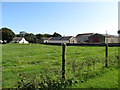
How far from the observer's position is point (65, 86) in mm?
5465

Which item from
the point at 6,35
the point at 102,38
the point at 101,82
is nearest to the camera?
the point at 101,82

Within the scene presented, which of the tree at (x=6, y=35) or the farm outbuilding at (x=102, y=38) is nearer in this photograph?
the farm outbuilding at (x=102, y=38)

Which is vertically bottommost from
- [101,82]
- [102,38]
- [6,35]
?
[101,82]

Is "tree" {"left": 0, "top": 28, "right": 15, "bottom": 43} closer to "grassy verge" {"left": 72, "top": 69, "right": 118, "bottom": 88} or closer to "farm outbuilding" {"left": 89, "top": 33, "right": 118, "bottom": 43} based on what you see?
"farm outbuilding" {"left": 89, "top": 33, "right": 118, "bottom": 43}

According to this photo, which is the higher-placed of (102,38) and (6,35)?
(6,35)

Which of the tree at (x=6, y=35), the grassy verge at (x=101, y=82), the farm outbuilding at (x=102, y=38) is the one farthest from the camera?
the tree at (x=6, y=35)

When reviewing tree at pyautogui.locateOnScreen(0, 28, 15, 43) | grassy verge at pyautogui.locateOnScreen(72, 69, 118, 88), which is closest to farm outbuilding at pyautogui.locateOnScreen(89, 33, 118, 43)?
tree at pyautogui.locateOnScreen(0, 28, 15, 43)

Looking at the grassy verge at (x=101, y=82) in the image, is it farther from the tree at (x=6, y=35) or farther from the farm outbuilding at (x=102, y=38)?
the tree at (x=6, y=35)

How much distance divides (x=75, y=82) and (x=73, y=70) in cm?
89

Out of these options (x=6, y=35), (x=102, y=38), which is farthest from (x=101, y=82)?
(x=6, y=35)

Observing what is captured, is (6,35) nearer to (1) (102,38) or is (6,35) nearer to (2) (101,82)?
(1) (102,38)

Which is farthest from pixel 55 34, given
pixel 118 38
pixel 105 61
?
pixel 105 61

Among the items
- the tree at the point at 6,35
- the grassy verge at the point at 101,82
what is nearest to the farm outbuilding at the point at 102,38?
the tree at the point at 6,35

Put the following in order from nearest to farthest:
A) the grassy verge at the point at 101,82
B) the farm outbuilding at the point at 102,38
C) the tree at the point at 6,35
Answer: the grassy verge at the point at 101,82 < the farm outbuilding at the point at 102,38 < the tree at the point at 6,35
